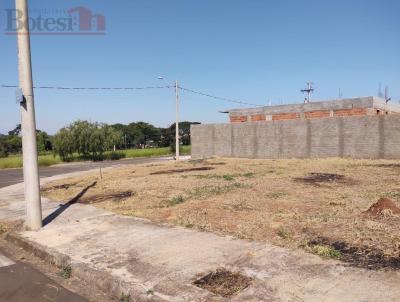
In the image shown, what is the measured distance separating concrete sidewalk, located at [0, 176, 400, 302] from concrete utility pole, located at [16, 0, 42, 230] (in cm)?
51

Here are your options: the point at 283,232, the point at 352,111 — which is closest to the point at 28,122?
the point at 283,232

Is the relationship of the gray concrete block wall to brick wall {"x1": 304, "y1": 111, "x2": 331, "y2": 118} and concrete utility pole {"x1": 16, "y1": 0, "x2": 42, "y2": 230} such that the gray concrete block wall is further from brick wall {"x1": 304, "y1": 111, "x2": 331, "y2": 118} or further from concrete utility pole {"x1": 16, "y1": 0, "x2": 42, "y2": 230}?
concrete utility pole {"x1": 16, "y1": 0, "x2": 42, "y2": 230}

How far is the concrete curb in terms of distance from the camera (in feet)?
12.7

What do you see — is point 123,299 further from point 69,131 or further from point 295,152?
point 69,131

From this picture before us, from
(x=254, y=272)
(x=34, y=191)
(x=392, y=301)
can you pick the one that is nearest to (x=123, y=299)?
(x=254, y=272)

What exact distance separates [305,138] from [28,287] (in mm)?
21252

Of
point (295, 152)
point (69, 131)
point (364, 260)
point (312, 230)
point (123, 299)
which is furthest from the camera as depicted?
point (69, 131)

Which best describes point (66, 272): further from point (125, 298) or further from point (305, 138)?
point (305, 138)

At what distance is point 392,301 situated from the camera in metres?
3.31

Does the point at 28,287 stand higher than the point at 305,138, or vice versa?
the point at 305,138

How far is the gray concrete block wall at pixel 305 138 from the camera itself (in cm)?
1992

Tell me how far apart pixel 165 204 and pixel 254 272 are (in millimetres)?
4662

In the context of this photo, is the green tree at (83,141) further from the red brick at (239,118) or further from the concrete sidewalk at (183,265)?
the concrete sidewalk at (183,265)

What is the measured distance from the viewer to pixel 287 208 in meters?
7.48
